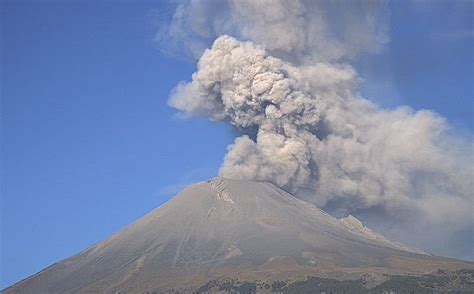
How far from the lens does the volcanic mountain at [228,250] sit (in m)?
96.8

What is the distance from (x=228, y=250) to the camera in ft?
352

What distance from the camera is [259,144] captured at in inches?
4222

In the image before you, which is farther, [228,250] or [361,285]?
[228,250]

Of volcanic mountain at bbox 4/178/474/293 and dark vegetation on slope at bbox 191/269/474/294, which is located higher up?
volcanic mountain at bbox 4/178/474/293

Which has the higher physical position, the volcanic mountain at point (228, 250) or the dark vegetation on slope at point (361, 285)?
the volcanic mountain at point (228, 250)

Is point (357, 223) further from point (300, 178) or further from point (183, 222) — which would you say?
point (183, 222)

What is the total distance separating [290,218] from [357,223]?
14108 mm

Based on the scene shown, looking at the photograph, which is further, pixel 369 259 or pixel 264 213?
pixel 264 213

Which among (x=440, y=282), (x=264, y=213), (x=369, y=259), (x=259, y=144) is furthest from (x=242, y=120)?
(x=440, y=282)

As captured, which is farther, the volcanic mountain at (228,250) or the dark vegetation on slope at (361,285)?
the volcanic mountain at (228,250)

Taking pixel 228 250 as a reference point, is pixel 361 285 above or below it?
below

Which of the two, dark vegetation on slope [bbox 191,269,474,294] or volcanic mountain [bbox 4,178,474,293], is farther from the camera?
volcanic mountain [bbox 4,178,474,293]

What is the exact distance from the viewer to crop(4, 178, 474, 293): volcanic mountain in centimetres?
9681

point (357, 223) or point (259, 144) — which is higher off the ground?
point (259, 144)
